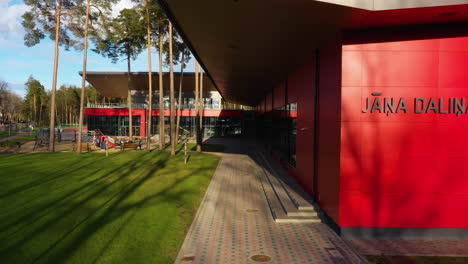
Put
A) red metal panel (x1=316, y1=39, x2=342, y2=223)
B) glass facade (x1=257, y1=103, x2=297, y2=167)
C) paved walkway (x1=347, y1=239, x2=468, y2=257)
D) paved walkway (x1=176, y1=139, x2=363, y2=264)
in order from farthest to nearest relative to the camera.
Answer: glass facade (x1=257, y1=103, x2=297, y2=167)
red metal panel (x1=316, y1=39, x2=342, y2=223)
paved walkway (x1=347, y1=239, x2=468, y2=257)
paved walkway (x1=176, y1=139, x2=363, y2=264)

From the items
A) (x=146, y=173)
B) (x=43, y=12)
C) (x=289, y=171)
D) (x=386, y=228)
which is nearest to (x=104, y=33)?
Answer: (x=43, y=12)

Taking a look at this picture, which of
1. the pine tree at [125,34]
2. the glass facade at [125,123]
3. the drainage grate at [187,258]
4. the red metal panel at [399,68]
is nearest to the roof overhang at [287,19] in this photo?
the red metal panel at [399,68]

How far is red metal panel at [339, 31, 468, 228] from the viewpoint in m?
6.57

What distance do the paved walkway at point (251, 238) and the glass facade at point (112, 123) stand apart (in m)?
35.7

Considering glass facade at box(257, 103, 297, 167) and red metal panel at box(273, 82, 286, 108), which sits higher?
red metal panel at box(273, 82, 286, 108)

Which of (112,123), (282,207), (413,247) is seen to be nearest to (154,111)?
(112,123)

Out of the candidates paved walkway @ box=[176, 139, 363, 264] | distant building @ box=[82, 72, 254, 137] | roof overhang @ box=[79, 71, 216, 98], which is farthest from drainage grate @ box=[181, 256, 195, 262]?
roof overhang @ box=[79, 71, 216, 98]

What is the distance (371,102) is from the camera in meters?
6.71

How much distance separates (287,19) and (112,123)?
41.5 meters

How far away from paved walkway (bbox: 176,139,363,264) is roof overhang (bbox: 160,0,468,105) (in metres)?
4.99

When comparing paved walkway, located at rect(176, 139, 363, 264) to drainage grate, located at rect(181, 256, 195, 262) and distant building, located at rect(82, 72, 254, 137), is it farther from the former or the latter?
distant building, located at rect(82, 72, 254, 137)

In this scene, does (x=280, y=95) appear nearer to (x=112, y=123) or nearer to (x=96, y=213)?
(x=96, y=213)

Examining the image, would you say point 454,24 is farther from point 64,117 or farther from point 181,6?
point 64,117

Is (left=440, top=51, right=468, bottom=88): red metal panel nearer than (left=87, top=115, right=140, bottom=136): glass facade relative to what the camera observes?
Yes
